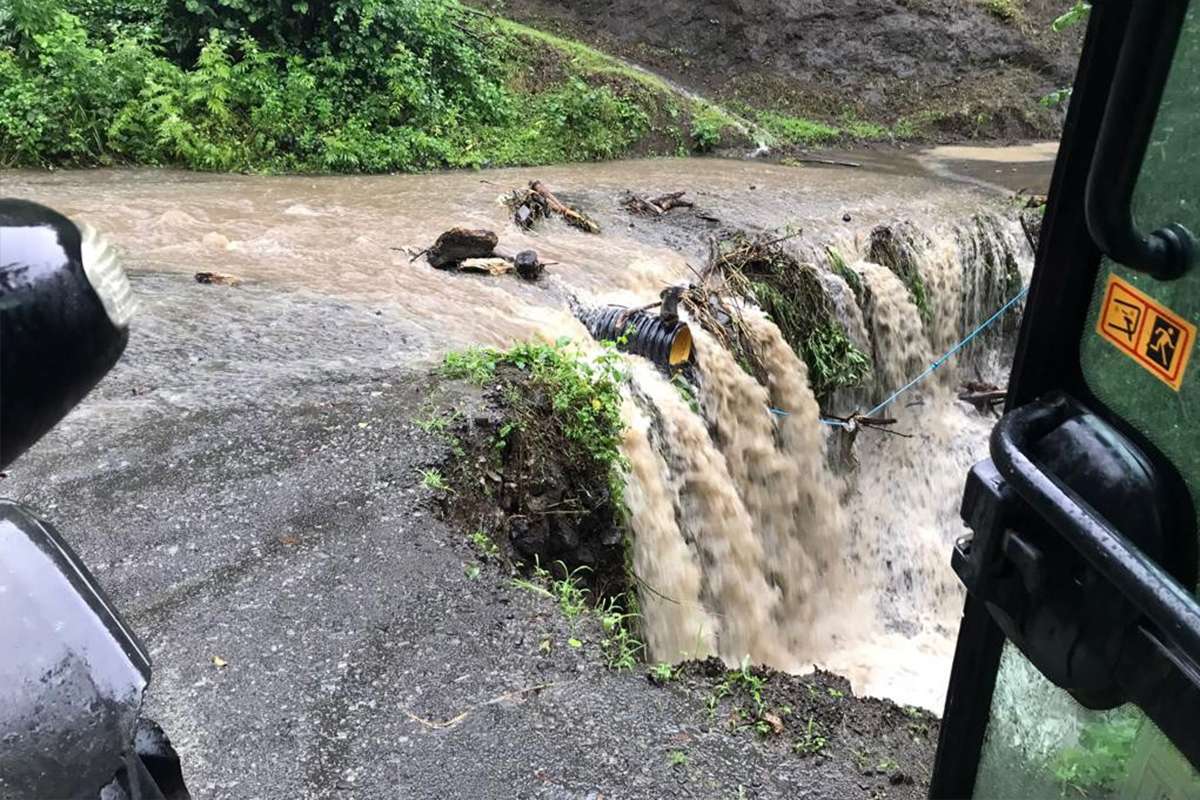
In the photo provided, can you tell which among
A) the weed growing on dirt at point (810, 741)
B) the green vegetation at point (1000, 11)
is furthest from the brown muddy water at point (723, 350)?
the green vegetation at point (1000, 11)

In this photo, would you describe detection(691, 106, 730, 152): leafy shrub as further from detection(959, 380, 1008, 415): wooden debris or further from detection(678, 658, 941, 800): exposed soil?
detection(678, 658, 941, 800): exposed soil

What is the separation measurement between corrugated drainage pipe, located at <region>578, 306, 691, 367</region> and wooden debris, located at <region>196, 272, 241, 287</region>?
256 cm

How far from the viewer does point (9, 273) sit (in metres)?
0.82

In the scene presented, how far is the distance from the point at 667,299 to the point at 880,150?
1059cm

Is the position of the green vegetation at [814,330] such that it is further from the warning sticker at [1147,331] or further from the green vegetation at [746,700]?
the warning sticker at [1147,331]

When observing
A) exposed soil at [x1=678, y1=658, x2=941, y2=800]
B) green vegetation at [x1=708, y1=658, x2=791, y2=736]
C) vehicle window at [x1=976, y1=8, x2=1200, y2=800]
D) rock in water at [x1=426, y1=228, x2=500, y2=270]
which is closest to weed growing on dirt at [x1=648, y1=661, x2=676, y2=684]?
exposed soil at [x1=678, y1=658, x2=941, y2=800]

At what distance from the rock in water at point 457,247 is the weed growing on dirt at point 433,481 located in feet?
10.8

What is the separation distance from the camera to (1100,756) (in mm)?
1331

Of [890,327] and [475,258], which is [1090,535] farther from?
[890,327]

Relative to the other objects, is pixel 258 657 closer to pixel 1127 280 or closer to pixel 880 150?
pixel 1127 280

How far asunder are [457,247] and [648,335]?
1935 mm

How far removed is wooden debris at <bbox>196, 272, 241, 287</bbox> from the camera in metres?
6.59

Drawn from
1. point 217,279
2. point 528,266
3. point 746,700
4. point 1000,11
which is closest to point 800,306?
point 528,266

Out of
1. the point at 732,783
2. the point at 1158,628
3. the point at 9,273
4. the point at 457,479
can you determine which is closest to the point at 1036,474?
the point at 1158,628
